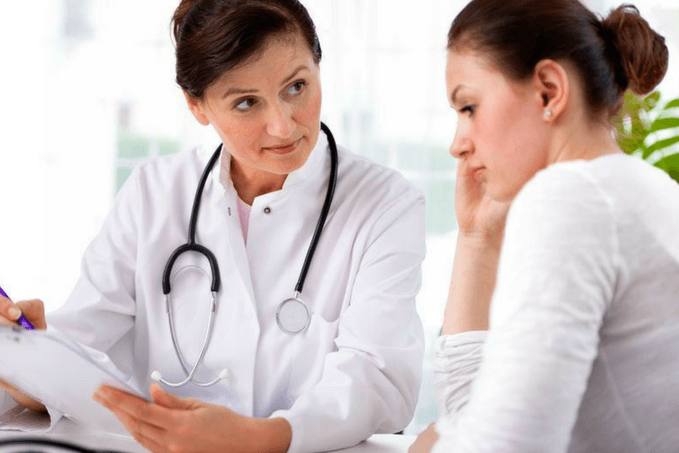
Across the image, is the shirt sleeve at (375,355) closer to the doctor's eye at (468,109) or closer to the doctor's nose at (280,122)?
the doctor's nose at (280,122)

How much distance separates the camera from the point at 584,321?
0.73 metres

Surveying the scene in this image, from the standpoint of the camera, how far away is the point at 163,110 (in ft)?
11.0

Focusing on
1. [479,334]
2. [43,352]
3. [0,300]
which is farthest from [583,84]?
[0,300]

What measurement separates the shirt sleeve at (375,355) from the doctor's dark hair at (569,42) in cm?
56

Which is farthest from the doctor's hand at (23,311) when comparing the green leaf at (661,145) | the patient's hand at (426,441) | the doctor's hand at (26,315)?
the green leaf at (661,145)

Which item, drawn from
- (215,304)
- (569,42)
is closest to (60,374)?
(215,304)

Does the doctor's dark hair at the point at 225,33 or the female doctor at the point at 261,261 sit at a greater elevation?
the doctor's dark hair at the point at 225,33

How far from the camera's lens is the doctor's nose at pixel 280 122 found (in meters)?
1.45

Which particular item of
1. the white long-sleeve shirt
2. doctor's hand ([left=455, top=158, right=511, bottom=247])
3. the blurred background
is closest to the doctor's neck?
doctor's hand ([left=455, top=158, right=511, bottom=247])

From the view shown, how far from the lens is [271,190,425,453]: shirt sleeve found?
1.28 m

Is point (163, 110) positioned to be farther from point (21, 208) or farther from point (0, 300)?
point (0, 300)

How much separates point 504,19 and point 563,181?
265mm

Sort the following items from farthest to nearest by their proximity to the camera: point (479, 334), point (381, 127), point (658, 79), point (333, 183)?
point (381, 127) < point (333, 183) < point (479, 334) < point (658, 79)

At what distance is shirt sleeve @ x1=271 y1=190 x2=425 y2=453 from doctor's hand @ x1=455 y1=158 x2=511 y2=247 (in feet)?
0.57
